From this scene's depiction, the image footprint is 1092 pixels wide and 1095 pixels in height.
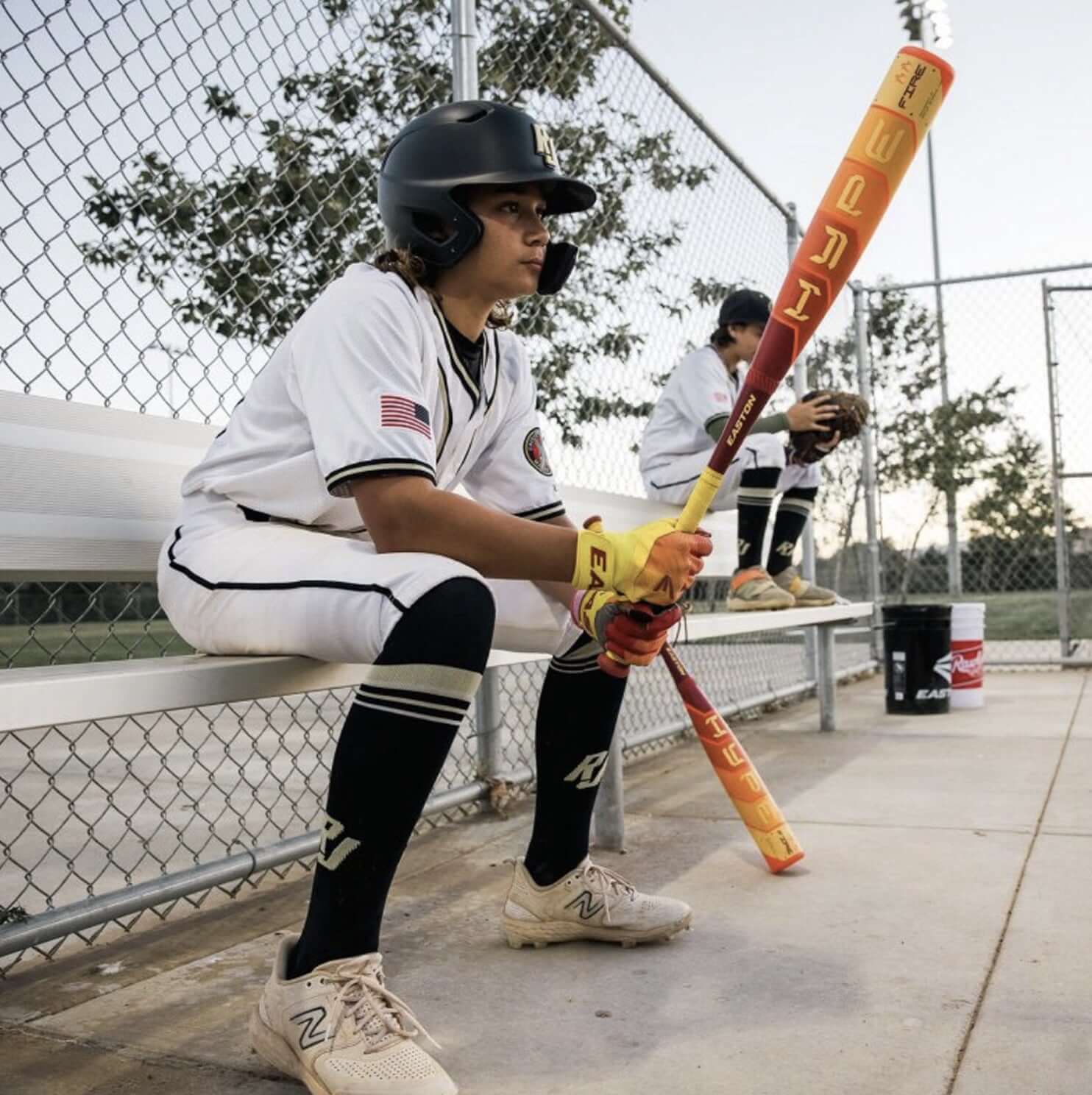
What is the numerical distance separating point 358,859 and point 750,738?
4159 mm

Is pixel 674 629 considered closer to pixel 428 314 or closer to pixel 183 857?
pixel 428 314

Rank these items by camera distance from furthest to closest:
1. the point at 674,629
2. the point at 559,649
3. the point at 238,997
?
the point at 674,629 → the point at 559,649 → the point at 238,997

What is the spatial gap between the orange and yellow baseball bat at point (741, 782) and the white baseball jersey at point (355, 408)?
3.08 ft

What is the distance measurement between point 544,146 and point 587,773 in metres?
1.29

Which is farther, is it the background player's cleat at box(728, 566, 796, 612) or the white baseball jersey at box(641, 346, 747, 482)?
the white baseball jersey at box(641, 346, 747, 482)

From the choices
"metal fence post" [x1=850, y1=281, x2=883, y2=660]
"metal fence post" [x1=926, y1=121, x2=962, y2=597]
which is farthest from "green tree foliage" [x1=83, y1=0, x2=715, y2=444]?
"metal fence post" [x1=926, y1=121, x2=962, y2=597]

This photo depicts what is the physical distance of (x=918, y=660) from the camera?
6586 mm

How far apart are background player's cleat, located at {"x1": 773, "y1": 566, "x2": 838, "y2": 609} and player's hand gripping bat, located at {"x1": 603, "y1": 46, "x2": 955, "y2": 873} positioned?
327 cm

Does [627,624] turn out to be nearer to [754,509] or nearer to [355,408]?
[355,408]

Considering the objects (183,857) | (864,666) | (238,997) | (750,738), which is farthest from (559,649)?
(864,666)

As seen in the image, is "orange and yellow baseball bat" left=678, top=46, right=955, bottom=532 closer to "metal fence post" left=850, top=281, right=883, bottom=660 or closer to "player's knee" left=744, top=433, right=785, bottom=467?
"player's knee" left=744, top=433, right=785, bottom=467

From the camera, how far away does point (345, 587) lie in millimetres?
1895

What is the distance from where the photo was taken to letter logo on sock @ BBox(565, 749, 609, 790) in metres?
2.54

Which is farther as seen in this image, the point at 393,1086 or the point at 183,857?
the point at 183,857
